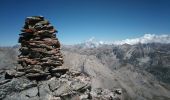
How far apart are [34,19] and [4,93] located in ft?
41.8

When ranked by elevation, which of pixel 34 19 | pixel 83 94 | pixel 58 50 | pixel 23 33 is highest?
pixel 34 19

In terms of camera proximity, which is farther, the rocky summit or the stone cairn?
the stone cairn

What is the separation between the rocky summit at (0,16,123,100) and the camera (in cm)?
2972

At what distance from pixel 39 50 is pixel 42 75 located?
3988 millimetres

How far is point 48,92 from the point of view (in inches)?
1183

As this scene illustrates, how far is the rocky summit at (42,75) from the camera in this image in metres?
29.7

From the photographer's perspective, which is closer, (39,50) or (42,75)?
(42,75)

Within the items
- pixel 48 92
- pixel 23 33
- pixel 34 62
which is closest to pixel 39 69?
pixel 34 62

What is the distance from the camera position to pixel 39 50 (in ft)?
110

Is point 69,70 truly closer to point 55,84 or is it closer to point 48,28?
point 55,84

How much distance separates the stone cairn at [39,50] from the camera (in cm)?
3219

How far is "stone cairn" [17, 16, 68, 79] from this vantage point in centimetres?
3219

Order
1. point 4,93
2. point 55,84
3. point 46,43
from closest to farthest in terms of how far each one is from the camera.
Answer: point 4,93 → point 55,84 → point 46,43

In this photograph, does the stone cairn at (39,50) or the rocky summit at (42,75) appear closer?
the rocky summit at (42,75)
